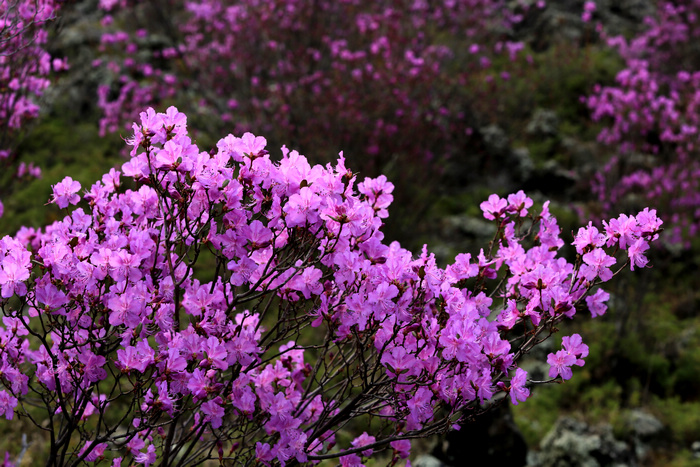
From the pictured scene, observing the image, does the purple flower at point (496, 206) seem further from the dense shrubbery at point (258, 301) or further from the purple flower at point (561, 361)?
the purple flower at point (561, 361)

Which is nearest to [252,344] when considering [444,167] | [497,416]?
[497,416]

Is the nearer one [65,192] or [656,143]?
[65,192]

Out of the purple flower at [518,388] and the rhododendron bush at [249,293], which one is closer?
the rhododendron bush at [249,293]

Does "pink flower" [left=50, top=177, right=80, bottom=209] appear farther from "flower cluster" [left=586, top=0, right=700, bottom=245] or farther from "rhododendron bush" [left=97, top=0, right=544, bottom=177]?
"flower cluster" [left=586, top=0, right=700, bottom=245]

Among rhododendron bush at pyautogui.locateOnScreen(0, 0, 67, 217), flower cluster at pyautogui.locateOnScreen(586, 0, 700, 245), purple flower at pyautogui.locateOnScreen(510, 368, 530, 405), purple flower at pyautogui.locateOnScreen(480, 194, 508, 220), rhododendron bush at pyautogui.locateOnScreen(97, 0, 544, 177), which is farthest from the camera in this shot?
rhododendron bush at pyautogui.locateOnScreen(97, 0, 544, 177)

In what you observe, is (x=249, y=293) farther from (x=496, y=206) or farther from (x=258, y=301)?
(x=496, y=206)

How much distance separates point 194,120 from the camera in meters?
8.22

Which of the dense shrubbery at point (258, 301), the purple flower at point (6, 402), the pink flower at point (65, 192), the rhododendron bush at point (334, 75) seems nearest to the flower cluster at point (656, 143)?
the rhododendron bush at point (334, 75)

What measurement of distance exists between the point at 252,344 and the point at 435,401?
680mm

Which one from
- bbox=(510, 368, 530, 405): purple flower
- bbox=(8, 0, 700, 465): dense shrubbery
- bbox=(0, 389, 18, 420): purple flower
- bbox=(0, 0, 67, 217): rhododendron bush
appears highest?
bbox=(0, 0, 67, 217): rhododendron bush

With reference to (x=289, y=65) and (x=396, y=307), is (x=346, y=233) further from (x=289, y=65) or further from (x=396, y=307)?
(x=289, y=65)

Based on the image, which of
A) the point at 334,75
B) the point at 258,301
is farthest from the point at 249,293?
the point at 334,75

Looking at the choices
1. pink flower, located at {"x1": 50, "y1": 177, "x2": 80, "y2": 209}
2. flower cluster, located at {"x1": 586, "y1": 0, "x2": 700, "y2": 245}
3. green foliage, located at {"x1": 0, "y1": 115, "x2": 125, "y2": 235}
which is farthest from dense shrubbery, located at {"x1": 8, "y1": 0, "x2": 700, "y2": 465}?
flower cluster, located at {"x1": 586, "y1": 0, "x2": 700, "y2": 245}

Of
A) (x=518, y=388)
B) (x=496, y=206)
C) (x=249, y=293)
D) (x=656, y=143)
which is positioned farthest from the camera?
(x=656, y=143)
